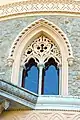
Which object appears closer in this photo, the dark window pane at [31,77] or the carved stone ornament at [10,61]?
the dark window pane at [31,77]

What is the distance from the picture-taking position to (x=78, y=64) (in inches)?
340

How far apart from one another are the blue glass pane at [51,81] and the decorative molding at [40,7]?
1.70 m

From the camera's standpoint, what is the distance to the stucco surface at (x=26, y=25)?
8594 mm

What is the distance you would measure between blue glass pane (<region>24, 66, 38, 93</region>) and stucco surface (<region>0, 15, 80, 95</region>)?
49cm

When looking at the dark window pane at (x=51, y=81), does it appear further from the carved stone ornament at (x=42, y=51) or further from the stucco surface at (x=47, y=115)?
the stucco surface at (x=47, y=115)

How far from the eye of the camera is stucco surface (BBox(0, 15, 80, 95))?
8.59 metres

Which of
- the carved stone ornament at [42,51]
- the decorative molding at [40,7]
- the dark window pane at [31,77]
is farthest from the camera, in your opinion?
the decorative molding at [40,7]

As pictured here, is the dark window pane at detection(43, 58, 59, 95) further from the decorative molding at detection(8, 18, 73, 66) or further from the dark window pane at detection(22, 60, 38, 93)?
the decorative molding at detection(8, 18, 73, 66)

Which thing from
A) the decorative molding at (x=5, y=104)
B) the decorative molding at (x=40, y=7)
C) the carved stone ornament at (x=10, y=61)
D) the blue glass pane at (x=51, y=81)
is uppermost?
the decorative molding at (x=40, y=7)

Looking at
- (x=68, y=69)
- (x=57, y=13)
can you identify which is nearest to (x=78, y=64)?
(x=68, y=69)

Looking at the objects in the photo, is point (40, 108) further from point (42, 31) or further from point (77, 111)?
point (42, 31)

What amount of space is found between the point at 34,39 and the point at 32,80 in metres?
1.23

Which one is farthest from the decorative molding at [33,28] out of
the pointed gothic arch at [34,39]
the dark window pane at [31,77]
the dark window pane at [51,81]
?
the dark window pane at [51,81]

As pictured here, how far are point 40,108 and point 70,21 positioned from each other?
3302mm
